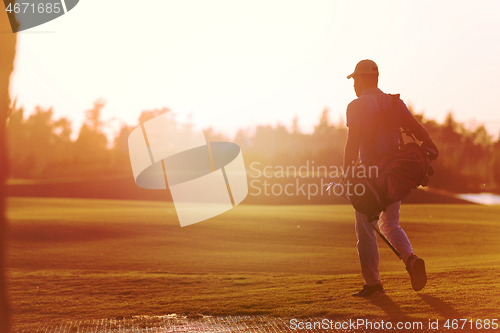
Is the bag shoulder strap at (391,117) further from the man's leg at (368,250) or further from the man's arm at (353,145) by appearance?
the man's leg at (368,250)

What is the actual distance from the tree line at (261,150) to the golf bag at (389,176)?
4941 centimetres

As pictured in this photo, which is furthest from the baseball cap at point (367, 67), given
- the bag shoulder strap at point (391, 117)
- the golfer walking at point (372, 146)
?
the bag shoulder strap at point (391, 117)

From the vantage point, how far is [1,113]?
467cm

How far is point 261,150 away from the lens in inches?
2805

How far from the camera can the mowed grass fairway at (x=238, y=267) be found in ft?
16.1

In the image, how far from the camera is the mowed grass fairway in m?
4.92

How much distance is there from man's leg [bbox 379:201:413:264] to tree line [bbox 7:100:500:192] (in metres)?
49.2

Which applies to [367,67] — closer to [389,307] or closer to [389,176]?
[389,176]

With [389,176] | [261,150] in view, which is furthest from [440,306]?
[261,150]

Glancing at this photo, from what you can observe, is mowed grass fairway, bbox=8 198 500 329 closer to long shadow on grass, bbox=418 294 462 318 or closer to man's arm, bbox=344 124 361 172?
long shadow on grass, bbox=418 294 462 318

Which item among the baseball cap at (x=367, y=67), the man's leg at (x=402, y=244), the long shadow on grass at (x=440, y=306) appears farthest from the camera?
the baseball cap at (x=367, y=67)

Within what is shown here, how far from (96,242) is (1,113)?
11.0 m

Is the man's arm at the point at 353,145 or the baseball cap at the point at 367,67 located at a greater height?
the baseball cap at the point at 367,67

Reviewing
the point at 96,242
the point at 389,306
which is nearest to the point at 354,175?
the point at 389,306
